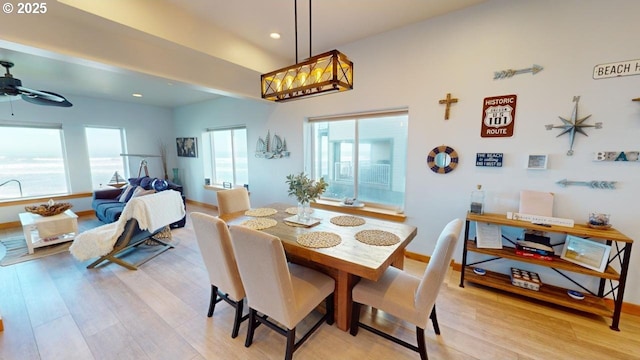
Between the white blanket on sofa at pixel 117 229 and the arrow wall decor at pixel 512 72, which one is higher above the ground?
the arrow wall decor at pixel 512 72

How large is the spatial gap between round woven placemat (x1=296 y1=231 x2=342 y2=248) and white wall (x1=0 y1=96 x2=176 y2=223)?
19.8ft

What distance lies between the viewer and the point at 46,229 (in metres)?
3.30

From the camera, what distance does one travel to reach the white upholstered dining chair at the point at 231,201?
9.07 feet

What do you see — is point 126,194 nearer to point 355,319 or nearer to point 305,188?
point 305,188

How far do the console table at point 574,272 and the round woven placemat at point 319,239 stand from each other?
1.46 metres

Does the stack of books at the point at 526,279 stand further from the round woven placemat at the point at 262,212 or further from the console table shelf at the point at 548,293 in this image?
the round woven placemat at the point at 262,212

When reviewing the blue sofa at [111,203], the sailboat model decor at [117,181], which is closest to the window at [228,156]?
the blue sofa at [111,203]

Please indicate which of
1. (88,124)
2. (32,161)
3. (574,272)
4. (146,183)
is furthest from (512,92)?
(32,161)

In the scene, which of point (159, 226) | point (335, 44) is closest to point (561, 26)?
point (335, 44)

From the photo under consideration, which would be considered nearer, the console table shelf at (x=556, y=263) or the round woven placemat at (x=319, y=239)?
the round woven placemat at (x=319, y=239)

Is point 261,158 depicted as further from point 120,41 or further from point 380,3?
point 380,3

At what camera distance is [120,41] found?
2277 mm

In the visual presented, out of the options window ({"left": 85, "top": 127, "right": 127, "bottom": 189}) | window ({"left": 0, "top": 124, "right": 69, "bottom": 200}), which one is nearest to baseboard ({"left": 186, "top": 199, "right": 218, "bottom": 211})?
window ({"left": 85, "top": 127, "right": 127, "bottom": 189})

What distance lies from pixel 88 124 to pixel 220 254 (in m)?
5.75
